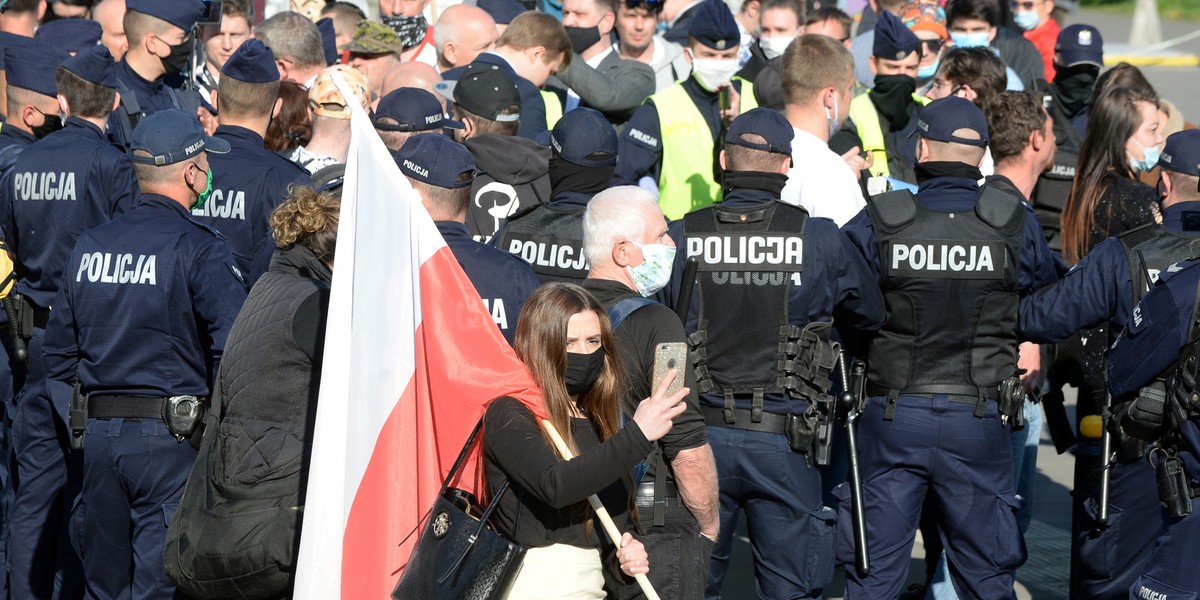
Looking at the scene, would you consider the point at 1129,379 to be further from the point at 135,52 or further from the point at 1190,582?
the point at 135,52

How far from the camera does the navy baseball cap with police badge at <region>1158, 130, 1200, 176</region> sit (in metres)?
5.66

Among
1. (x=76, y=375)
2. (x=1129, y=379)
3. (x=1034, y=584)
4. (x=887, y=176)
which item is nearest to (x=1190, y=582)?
(x=1129, y=379)

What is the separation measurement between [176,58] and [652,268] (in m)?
3.98

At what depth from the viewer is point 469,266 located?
5.30 m

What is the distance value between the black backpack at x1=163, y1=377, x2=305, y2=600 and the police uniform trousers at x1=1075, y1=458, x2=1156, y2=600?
3.25 meters

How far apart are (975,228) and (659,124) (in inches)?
94.7

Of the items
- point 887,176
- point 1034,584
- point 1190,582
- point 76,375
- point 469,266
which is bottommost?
point 1034,584

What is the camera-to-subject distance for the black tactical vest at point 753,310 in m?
5.71

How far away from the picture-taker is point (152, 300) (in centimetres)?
548

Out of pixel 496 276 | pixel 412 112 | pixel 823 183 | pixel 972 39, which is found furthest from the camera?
pixel 972 39

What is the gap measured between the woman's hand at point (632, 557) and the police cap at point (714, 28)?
446 centimetres

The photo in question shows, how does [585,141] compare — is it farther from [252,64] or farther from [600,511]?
[600,511]

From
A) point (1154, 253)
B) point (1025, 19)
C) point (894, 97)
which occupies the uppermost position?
point (1025, 19)

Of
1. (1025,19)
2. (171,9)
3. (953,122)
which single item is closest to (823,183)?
(953,122)
